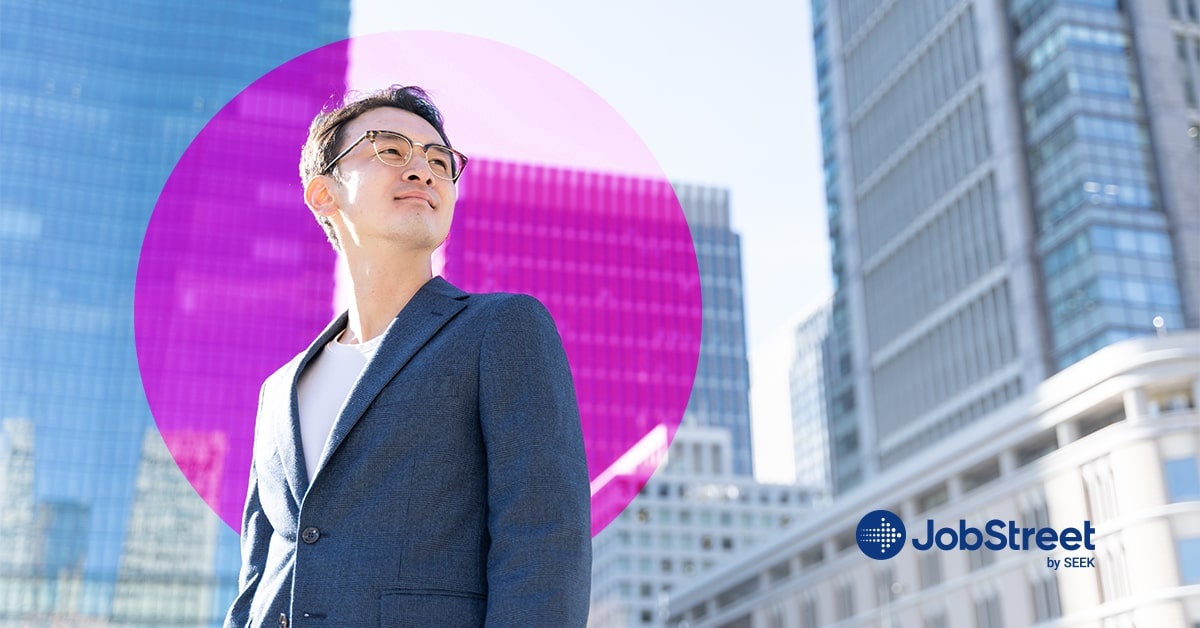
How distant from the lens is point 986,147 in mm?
60938

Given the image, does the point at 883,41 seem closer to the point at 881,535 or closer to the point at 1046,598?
the point at 881,535

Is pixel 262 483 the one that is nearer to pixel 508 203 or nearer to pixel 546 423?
pixel 546 423

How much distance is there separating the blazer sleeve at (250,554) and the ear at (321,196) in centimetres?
54

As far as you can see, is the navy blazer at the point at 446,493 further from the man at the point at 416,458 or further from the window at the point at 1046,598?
the window at the point at 1046,598

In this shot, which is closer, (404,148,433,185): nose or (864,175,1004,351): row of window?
(404,148,433,185): nose

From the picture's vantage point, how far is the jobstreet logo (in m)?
38.8

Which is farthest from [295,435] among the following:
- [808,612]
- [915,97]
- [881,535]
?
[915,97]

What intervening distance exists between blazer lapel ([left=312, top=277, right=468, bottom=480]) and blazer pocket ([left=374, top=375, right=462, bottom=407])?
0.01 m

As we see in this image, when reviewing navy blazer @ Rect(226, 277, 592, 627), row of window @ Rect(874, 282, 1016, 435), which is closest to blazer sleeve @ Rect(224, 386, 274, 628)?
navy blazer @ Rect(226, 277, 592, 627)

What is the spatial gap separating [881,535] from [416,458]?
156 ft

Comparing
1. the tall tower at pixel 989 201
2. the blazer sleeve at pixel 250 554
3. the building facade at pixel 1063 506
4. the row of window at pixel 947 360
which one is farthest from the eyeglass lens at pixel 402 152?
the row of window at pixel 947 360

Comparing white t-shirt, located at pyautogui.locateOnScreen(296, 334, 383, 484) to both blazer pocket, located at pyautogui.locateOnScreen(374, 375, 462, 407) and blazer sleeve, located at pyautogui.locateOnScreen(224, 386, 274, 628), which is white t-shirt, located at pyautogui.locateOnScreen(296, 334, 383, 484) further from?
blazer sleeve, located at pyautogui.locateOnScreen(224, 386, 274, 628)

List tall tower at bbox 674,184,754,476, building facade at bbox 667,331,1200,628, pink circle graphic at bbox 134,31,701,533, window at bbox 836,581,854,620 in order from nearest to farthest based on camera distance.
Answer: pink circle graphic at bbox 134,31,701,533 → building facade at bbox 667,331,1200,628 → window at bbox 836,581,854,620 → tall tower at bbox 674,184,754,476

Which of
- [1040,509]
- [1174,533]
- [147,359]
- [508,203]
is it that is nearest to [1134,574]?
[1174,533]
